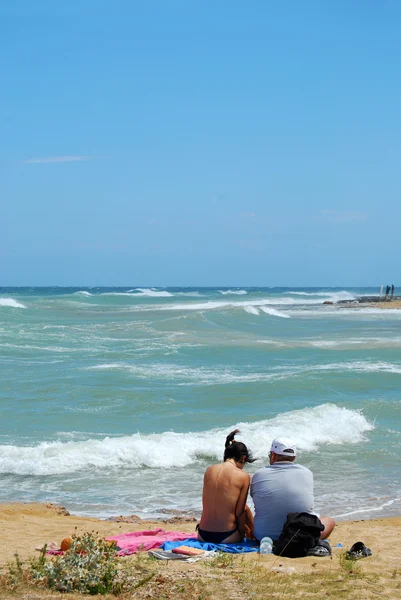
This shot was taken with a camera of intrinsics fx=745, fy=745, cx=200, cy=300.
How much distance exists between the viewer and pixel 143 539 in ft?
23.1

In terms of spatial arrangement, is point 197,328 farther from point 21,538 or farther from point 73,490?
point 21,538

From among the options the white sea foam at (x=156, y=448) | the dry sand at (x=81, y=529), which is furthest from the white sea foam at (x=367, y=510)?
the white sea foam at (x=156, y=448)

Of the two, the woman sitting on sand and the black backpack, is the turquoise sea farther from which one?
the black backpack

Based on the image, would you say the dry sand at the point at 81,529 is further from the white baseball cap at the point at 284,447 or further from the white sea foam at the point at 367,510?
the white baseball cap at the point at 284,447

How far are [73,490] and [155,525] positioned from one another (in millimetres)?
2161

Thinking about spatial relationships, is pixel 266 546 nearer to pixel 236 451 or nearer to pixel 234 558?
pixel 234 558

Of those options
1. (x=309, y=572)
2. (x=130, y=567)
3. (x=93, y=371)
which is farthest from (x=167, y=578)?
(x=93, y=371)

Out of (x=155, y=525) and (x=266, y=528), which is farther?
(x=155, y=525)

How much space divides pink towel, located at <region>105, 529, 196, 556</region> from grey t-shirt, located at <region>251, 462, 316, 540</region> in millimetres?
814

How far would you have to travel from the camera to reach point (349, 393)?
17438mm

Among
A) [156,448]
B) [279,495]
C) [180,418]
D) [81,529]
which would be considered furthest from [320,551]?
[180,418]

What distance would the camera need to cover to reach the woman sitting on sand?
6844 mm

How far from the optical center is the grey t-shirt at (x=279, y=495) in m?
6.82

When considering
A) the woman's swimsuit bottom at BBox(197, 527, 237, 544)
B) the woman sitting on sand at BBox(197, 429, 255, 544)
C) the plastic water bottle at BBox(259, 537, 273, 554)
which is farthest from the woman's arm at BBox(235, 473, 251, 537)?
the plastic water bottle at BBox(259, 537, 273, 554)
